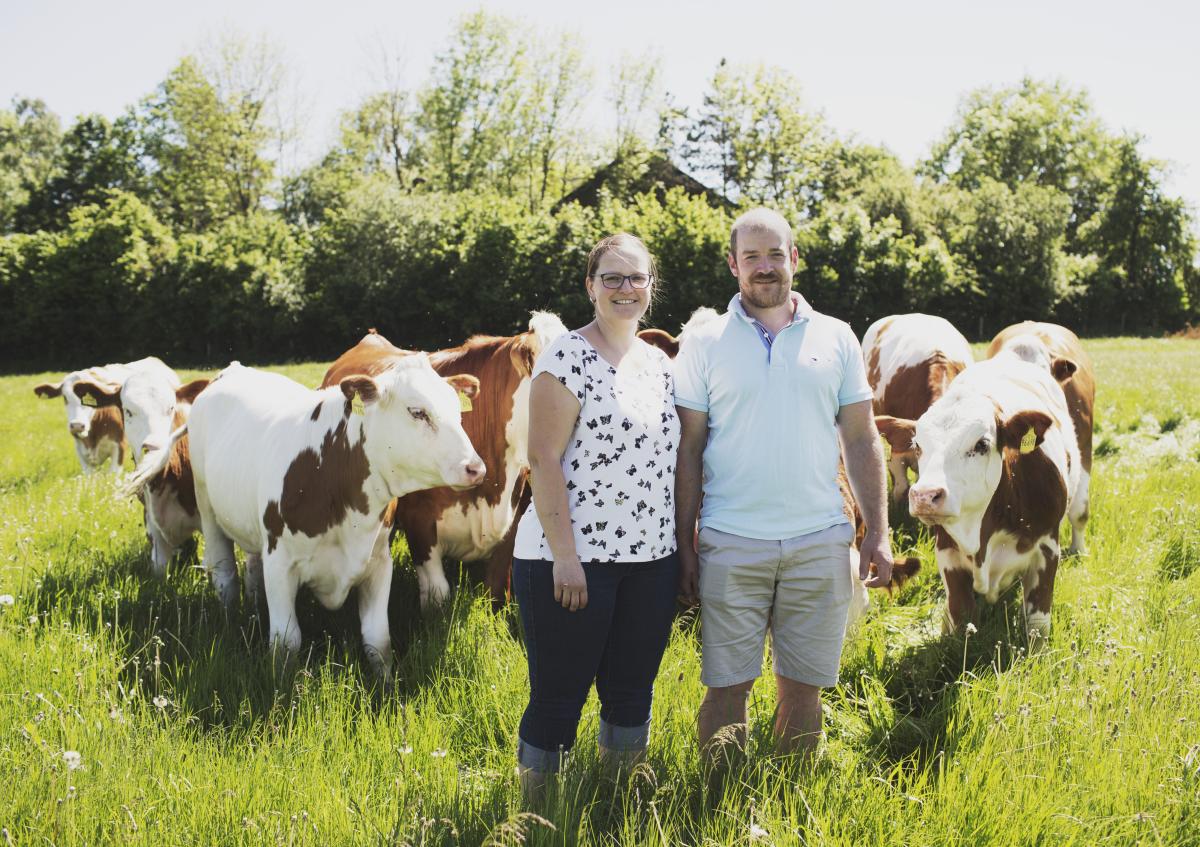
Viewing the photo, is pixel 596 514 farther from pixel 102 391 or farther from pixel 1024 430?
pixel 102 391

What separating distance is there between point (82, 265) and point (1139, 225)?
44.1 metres

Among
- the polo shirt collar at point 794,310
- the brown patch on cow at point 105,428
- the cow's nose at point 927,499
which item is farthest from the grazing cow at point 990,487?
the brown patch on cow at point 105,428

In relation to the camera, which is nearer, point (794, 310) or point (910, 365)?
point (794, 310)

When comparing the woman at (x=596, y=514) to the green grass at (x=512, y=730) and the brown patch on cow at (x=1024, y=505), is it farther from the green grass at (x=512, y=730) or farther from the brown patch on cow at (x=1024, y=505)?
the brown patch on cow at (x=1024, y=505)

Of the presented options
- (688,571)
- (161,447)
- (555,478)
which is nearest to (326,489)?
(555,478)

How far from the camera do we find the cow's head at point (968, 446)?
4.18 m

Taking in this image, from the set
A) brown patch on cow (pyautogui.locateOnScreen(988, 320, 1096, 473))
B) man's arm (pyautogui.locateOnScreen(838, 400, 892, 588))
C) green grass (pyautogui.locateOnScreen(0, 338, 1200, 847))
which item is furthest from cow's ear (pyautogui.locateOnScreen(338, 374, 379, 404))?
brown patch on cow (pyautogui.locateOnScreen(988, 320, 1096, 473))

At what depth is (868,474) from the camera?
125 inches

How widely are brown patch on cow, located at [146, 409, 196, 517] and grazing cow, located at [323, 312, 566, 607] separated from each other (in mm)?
1701

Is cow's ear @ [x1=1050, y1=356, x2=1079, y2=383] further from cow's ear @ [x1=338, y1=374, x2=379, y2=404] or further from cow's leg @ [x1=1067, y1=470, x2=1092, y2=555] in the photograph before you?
cow's ear @ [x1=338, y1=374, x2=379, y2=404]

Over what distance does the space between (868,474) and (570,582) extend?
3.87 feet

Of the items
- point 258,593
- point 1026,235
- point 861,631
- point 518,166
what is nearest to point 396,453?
point 258,593

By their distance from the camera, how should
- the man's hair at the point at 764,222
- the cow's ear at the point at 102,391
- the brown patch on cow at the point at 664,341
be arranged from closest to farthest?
the man's hair at the point at 764,222
the brown patch on cow at the point at 664,341
the cow's ear at the point at 102,391

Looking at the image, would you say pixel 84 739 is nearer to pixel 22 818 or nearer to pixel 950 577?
pixel 22 818
